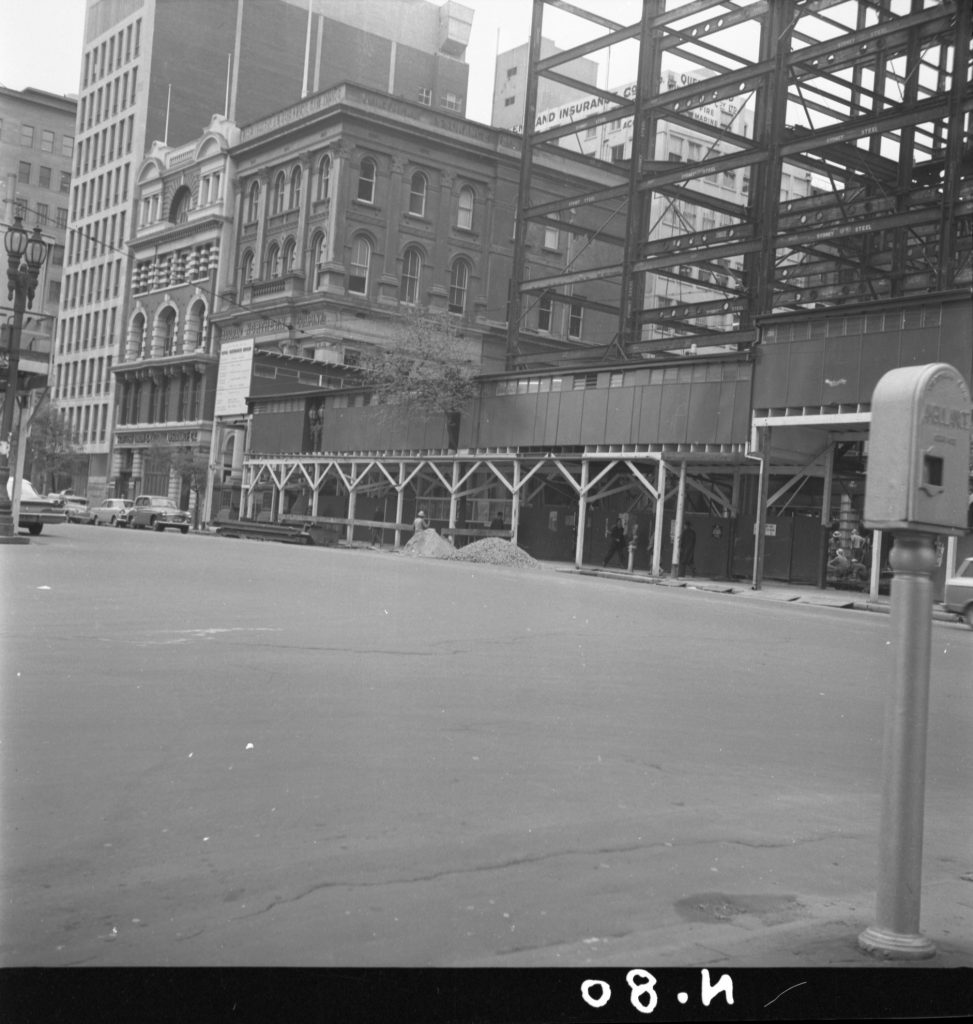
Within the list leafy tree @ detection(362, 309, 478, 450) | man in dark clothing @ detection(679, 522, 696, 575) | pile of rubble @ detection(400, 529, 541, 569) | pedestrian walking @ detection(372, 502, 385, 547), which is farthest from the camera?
pedestrian walking @ detection(372, 502, 385, 547)

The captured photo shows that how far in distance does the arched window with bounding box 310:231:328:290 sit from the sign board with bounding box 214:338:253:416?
15.7ft

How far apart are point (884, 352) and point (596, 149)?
68697mm

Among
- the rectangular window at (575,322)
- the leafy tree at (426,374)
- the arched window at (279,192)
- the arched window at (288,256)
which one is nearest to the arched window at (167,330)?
the arched window at (279,192)

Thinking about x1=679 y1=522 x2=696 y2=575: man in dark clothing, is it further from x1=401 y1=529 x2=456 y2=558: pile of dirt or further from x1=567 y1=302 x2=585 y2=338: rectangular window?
x1=567 y1=302 x2=585 y2=338: rectangular window

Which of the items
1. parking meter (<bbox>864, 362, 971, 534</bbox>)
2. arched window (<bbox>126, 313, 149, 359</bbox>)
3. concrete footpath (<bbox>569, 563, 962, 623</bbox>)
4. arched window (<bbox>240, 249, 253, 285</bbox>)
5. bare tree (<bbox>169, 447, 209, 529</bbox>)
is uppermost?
arched window (<bbox>240, 249, 253, 285</bbox>)

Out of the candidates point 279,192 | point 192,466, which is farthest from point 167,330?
point 279,192

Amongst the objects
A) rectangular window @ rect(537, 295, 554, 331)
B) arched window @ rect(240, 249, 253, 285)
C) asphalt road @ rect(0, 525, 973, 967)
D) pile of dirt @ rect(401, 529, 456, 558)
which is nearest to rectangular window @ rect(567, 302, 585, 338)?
rectangular window @ rect(537, 295, 554, 331)

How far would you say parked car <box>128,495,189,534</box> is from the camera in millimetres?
54125

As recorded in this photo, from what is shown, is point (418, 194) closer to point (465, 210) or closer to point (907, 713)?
point (465, 210)

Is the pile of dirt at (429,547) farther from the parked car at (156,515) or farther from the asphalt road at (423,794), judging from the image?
the asphalt road at (423,794)

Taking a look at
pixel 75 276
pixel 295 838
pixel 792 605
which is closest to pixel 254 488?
pixel 75 276

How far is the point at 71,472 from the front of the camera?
8106 centimetres

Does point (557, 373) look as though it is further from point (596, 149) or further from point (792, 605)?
point (596, 149)

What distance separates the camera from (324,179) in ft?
211
